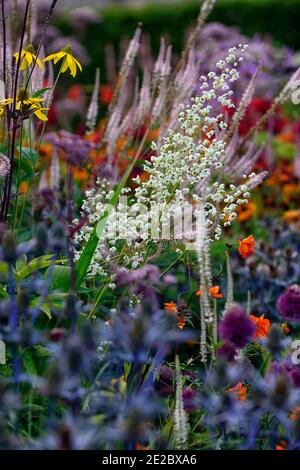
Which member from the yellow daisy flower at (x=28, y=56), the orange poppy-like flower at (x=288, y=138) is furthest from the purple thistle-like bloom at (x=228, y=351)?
the orange poppy-like flower at (x=288, y=138)

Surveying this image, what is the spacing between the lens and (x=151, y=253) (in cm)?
290

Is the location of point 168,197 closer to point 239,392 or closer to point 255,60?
point 239,392

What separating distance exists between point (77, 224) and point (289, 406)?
1134 mm

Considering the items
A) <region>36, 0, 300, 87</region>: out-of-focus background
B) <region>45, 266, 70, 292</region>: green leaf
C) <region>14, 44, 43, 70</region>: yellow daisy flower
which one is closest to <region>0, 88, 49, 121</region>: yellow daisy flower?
<region>14, 44, 43, 70</region>: yellow daisy flower

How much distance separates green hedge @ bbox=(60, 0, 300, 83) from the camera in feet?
38.9

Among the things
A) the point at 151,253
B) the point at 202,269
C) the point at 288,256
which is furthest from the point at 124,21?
the point at 202,269

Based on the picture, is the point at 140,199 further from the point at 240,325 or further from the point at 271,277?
the point at 271,277

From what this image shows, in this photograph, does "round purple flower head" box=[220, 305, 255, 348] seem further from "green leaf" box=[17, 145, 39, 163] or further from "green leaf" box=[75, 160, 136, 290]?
Result: "green leaf" box=[17, 145, 39, 163]

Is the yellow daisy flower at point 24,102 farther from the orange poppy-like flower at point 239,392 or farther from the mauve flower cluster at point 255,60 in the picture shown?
the mauve flower cluster at point 255,60

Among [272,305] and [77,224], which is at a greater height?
[77,224]

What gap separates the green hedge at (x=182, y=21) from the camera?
11.9m

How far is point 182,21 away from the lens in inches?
479

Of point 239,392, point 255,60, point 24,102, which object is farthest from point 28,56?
point 255,60
